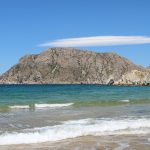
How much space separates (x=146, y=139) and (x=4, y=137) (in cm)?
536

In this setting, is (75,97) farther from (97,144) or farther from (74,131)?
(97,144)

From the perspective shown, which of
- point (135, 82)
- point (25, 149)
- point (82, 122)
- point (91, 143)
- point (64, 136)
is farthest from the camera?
point (135, 82)

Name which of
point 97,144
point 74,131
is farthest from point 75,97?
point 97,144

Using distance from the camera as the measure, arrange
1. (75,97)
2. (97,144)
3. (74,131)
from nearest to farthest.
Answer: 1. (97,144)
2. (74,131)
3. (75,97)

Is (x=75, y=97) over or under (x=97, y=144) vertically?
over

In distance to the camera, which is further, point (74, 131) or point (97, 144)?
point (74, 131)

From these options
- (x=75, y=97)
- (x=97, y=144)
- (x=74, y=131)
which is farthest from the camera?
(x=75, y=97)

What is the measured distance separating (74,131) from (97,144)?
2752 millimetres

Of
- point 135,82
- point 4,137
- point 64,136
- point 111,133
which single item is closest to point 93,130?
point 111,133

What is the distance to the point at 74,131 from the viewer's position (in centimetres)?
1870

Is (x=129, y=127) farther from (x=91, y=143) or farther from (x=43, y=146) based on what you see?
(x=43, y=146)

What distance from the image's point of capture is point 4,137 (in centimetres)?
1698

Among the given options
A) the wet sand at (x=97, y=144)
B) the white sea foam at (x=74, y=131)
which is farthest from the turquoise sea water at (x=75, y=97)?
the wet sand at (x=97, y=144)

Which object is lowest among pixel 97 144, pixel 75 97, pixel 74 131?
pixel 97 144
